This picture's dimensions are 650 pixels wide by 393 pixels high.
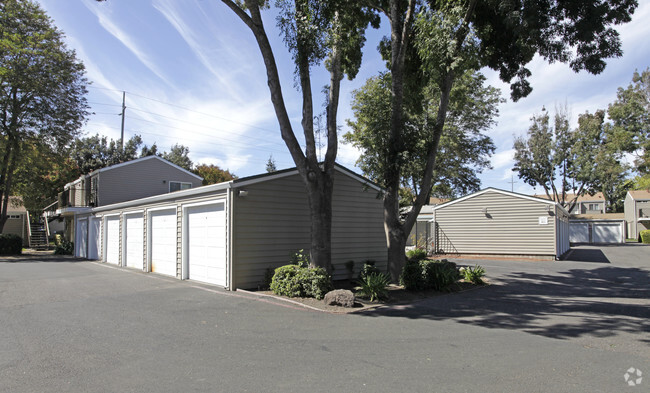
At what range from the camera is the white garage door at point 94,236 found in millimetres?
20094

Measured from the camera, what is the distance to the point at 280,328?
645 cm

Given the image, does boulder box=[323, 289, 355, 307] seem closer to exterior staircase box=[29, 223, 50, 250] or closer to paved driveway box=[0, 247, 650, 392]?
paved driveway box=[0, 247, 650, 392]

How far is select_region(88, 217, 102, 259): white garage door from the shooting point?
20094 mm

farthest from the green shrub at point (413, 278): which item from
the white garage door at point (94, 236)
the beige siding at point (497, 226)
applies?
the white garage door at point (94, 236)


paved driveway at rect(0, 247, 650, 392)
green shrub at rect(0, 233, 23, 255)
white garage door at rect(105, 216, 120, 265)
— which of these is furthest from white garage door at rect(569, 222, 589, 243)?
green shrub at rect(0, 233, 23, 255)

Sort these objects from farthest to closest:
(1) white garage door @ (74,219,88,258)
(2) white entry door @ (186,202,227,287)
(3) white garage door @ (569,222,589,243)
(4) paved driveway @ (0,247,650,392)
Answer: (3) white garage door @ (569,222,589,243)
(1) white garage door @ (74,219,88,258)
(2) white entry door @ (186,202,227,287)
(4) paved driveway @ (0,247,650,392)

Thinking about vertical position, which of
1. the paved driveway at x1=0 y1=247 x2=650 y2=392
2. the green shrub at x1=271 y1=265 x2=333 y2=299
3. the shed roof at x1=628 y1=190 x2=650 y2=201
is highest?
the shed roof at x1=628 y1=190 x2=650 y2=201

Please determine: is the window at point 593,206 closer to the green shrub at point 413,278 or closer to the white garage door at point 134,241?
the green shrub at point 413,278

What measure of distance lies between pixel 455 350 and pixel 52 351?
5452 mm

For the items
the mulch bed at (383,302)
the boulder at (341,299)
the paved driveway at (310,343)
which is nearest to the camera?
the paved driveway at (310,343)

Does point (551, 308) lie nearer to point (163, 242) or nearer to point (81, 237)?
point (163, 242)

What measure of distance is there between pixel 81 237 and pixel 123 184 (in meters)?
4.01

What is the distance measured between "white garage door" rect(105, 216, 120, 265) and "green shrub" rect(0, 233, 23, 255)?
10957mm

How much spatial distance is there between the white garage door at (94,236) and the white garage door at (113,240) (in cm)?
140
